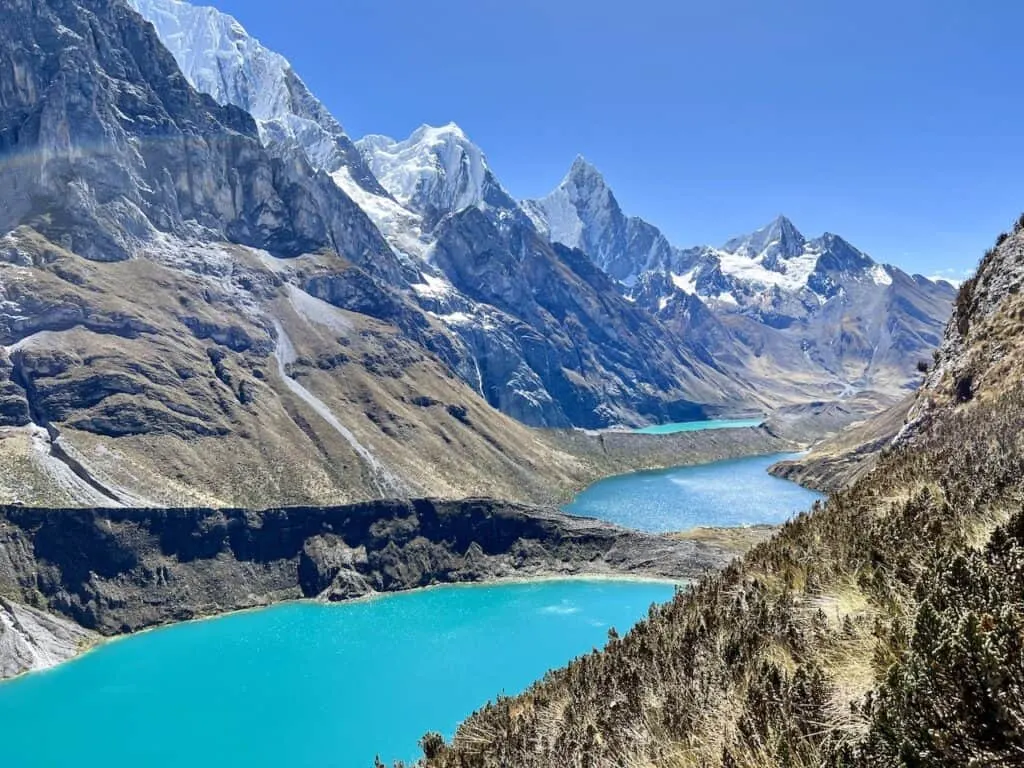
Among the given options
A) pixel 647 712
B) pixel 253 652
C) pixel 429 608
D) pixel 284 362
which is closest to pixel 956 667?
pixel 647 712

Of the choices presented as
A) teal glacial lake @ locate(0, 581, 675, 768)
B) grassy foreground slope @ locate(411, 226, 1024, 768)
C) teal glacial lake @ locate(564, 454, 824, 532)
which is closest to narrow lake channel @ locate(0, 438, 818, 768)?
teal glacial lake @ locate(0, 581, 675, 768)

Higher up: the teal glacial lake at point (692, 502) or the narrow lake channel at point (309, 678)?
the teal glacial lake at point (692, 502)

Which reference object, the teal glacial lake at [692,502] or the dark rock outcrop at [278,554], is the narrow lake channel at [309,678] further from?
the teal glacial lake at [692,502]

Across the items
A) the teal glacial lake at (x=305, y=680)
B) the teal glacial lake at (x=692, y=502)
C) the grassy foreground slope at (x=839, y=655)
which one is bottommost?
the teal glacial lake at (x=305, y=680)

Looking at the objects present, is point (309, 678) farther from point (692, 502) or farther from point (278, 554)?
point (692, 502)

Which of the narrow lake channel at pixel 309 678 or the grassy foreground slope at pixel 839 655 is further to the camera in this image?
the narrow lake channel at pixel 309 678

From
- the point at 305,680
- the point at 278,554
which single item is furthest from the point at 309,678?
the point at 278,554

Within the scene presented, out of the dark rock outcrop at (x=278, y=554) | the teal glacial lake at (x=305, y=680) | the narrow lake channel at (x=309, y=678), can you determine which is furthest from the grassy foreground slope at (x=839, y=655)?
the dark rock outcrop at (x=278, y=554)
